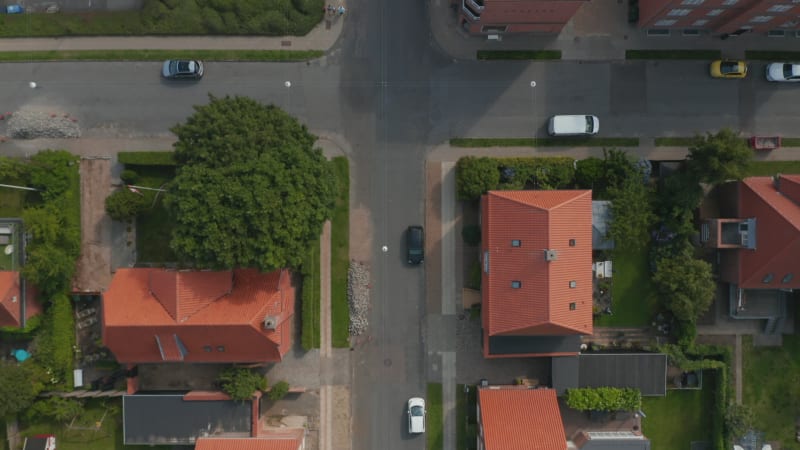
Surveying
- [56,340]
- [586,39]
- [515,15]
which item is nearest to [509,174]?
[515,15]

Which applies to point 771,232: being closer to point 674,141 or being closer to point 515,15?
point 674,141

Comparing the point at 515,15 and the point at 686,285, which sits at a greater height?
the point at 515,15

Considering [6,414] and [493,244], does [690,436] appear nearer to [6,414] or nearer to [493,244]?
[493,244]

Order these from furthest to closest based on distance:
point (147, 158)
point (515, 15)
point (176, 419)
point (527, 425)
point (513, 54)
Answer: point (513, 54) → point (147, 158) → point (176, 419) → point (527, 425) → point (515, 15)

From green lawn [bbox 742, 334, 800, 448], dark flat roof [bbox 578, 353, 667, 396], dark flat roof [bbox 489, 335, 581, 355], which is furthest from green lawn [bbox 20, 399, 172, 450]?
green lawn [bbox 742, 334, 800, 448]

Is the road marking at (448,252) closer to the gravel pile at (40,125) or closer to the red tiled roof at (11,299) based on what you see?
the gravel pile at (40,125)

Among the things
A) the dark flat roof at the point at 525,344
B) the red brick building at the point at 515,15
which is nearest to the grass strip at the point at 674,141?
the red brick building at the point at 515,15

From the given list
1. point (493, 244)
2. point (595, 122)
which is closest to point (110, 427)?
point (493, 244)
